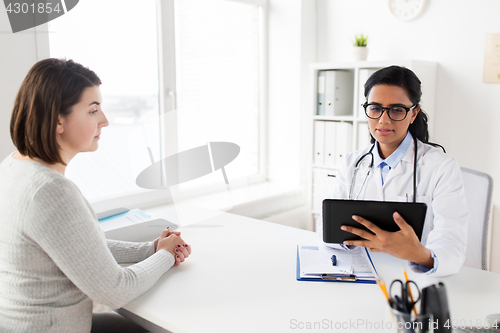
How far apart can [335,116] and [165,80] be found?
120cm

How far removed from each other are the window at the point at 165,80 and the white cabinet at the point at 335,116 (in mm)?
556

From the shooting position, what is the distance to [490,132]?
2.57m

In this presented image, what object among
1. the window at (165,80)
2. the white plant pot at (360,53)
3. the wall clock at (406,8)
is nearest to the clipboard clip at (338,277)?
the window at (165,80)

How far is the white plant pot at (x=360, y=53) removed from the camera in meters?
2.85

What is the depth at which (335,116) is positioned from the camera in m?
2.92

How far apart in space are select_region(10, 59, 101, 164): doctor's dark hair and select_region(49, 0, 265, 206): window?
3.69 ft

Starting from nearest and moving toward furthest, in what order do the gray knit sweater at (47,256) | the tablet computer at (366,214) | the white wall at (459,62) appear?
the gray knit sweater at (47,256) < the tablet computer at (366,214) < the white wall at (459,62)

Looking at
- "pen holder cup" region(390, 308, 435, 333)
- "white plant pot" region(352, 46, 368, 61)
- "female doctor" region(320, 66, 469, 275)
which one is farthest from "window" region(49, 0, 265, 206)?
"pen holder cup" region(390, 308, 435, 333)

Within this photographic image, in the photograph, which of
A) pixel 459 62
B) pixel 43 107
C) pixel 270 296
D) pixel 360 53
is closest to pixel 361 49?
pixel 360 53

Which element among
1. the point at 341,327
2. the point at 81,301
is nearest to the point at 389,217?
the point at 341,327

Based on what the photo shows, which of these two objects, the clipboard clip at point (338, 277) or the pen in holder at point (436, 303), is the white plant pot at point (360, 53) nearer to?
the clipboard clip at point (338, 277)

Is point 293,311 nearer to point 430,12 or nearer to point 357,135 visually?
point 357,135

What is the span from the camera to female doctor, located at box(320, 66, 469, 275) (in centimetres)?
126

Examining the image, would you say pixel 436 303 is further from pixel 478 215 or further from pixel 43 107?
pixel 43 107
